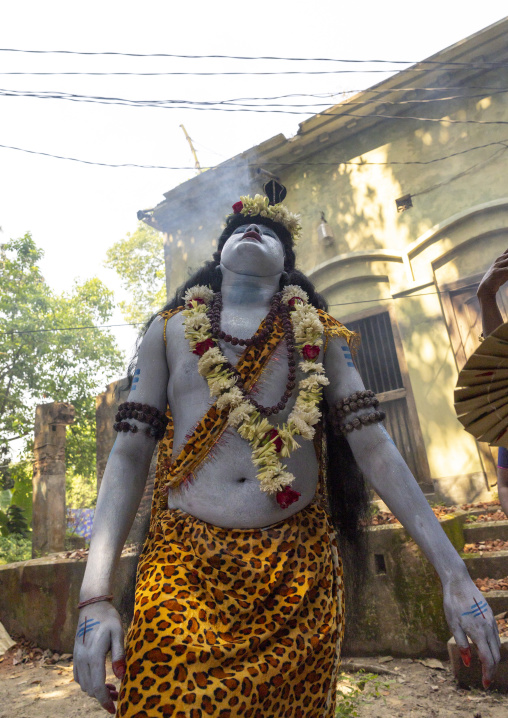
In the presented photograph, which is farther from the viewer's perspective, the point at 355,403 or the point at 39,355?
the point at 39,355

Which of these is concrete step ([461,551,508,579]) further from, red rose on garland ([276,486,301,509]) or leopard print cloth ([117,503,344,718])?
red rose on garland ([276,486,301,509])

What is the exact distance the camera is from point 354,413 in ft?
6.95

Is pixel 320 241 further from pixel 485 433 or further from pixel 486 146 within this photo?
pixel 485 433

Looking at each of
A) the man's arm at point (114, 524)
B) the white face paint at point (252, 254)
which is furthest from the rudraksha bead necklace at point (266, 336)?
the man's arm at point (114, 524)

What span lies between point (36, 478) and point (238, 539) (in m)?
7.37

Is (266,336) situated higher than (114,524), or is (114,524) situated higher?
(266,336)

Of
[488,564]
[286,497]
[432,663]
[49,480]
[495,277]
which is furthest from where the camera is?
[49,480]

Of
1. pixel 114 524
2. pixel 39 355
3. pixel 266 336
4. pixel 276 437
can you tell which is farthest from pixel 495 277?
pixel 39 355

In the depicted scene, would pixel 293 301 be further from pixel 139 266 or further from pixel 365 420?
pixel 139 266

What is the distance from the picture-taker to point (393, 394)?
7781mm

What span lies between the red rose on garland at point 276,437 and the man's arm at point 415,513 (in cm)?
33

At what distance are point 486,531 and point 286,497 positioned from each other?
13.0ft

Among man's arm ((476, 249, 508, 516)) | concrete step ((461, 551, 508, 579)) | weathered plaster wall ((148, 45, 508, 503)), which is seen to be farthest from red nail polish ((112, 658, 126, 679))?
weathered plaster wall ((148, 45, 508, 503))

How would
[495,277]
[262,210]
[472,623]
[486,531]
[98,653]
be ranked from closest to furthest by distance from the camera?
[98,653]
[472,623]
[495,277]
[262,210]
[486,531]
